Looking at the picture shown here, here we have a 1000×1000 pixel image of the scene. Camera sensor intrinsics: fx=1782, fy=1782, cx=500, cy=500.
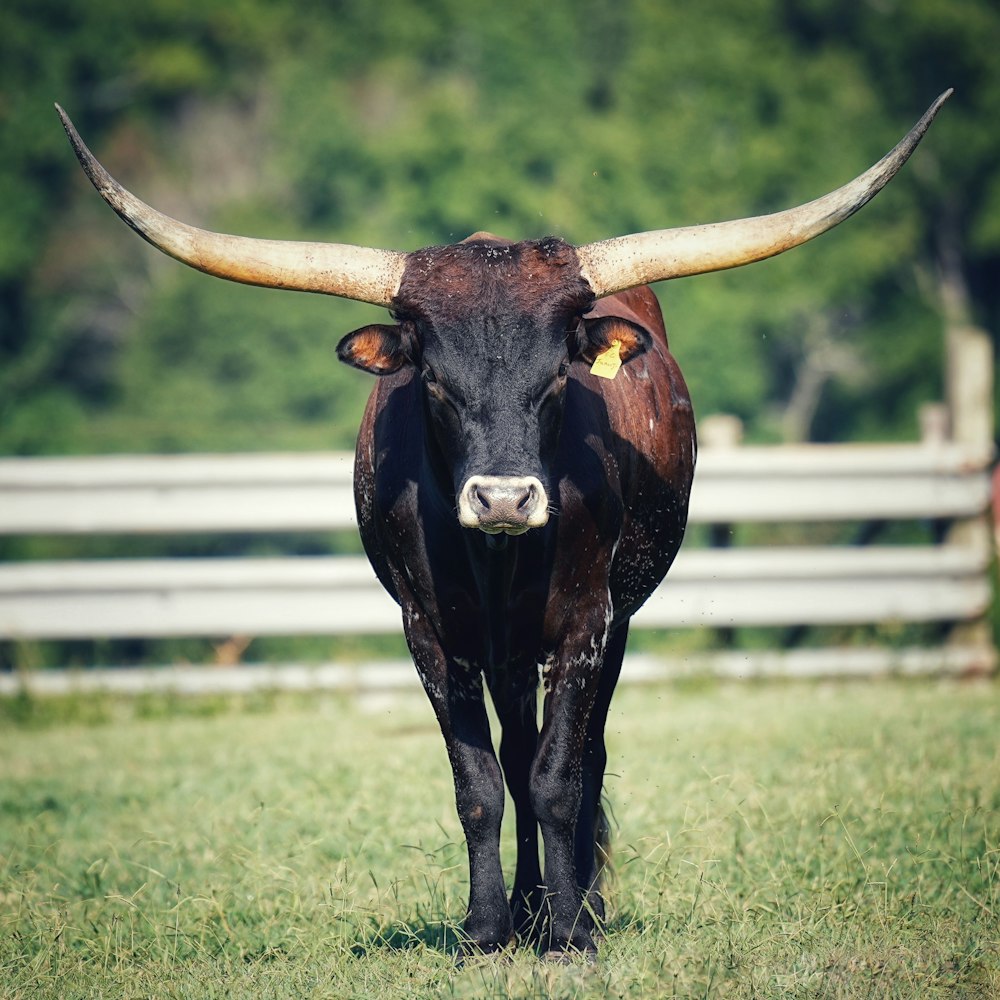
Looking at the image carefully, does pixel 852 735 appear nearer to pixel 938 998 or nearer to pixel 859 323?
pixel 938 998

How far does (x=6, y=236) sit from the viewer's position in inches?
1746

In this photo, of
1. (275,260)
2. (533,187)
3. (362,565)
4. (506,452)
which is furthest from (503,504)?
(533,187)

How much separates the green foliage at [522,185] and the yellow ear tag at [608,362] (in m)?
32.2

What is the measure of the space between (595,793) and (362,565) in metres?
5.09

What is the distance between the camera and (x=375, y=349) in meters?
5.35

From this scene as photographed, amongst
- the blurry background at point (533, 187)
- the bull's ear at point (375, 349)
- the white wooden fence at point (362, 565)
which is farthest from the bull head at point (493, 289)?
the blurry background at point (533, 187)

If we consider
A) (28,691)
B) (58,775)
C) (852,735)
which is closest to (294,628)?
(28,691)

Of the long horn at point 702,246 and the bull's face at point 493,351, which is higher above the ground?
the long horn at point 702,246

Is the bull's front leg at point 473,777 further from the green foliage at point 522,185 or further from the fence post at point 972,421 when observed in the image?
the green foliage at point 522,185

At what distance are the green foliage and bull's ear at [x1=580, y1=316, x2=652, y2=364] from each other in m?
32.2

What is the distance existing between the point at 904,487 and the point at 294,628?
13.0 ft

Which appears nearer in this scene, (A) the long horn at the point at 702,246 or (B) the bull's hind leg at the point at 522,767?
(A) the long horn at the point at 702,246

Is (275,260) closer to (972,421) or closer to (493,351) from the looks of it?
(493,351)

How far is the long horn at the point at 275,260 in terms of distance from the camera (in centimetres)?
529
